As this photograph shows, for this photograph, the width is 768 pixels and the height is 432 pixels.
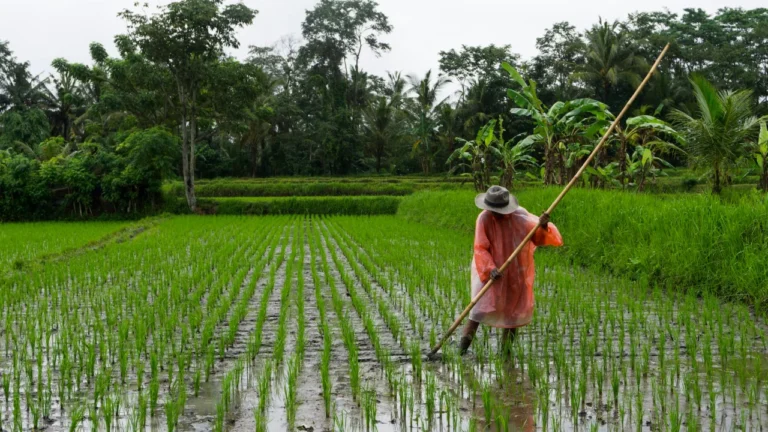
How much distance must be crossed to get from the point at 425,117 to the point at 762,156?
22763 mm

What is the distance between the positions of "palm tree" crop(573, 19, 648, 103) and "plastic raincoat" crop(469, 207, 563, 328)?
2744cm

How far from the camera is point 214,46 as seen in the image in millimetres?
20828

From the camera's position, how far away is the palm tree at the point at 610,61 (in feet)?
99.2

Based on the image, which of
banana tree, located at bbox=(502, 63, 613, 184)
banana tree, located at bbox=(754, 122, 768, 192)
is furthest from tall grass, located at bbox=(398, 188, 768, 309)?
banana tree, located at bbox=(754, 122, 768, 192)

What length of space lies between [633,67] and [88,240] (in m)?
25.4

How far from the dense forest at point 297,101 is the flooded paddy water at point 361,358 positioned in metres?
8.67

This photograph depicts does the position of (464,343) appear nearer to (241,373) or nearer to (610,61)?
(241,373)

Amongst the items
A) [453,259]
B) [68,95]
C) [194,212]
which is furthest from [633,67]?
[453,259]

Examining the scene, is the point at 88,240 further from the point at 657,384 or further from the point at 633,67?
the point at 633,67

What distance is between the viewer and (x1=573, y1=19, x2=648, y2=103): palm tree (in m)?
30.2

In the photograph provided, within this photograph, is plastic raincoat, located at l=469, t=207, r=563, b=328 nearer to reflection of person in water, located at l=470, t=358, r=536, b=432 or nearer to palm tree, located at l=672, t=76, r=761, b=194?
reflection of person in water, located at l=470, t=358, r=536, b=432

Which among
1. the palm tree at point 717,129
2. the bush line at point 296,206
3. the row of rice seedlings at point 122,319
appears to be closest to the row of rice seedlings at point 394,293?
the row of rice seedlings at point 122,319

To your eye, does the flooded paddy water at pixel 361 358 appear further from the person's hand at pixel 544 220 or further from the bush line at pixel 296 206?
the bush line at pixel 296 206

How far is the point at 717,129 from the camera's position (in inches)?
392
